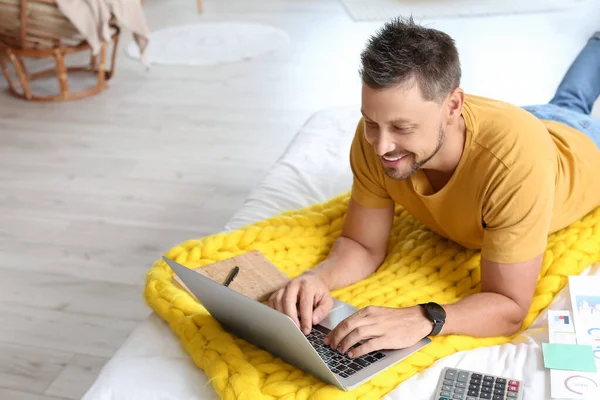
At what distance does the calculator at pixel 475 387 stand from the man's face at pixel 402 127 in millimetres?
380

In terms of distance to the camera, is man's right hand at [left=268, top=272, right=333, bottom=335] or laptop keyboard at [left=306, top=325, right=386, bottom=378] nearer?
laptop keyboard at [left=306, top=325, right=386, bottom=378]

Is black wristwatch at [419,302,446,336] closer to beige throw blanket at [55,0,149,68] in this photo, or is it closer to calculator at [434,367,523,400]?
calculator at [434,367,523,400]

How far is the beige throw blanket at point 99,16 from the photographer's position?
10.6 feet

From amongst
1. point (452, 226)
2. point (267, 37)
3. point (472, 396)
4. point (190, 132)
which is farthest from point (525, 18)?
point (472, 396)

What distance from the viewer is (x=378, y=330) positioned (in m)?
1.28

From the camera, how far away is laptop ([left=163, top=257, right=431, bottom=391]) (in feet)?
3.77

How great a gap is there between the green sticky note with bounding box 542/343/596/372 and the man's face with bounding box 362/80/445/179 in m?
0.41

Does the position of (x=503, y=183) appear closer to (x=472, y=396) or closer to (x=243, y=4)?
(x=472, y=396)

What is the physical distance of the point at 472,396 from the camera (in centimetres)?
119

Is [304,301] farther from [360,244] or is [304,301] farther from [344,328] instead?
[360,244]

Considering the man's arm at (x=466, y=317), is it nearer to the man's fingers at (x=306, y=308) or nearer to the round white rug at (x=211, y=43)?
the man's fingers at (x=306, y=308)

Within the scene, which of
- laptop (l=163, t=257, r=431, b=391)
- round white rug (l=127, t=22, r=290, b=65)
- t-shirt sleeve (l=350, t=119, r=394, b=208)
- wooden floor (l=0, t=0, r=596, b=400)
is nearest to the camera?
laptop (l=163, t=257, r=431, b=391)

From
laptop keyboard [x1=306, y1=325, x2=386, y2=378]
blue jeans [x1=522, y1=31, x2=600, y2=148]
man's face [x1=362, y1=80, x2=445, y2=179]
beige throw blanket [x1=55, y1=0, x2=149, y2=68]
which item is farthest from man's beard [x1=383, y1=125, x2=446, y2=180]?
beige throw blanket [x1=55, y1=0, x2=149, y2=68]

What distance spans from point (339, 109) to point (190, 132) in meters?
1.00
